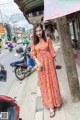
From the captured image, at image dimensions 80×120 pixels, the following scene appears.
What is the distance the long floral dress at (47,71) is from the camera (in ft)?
19.9

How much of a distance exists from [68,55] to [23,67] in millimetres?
6255

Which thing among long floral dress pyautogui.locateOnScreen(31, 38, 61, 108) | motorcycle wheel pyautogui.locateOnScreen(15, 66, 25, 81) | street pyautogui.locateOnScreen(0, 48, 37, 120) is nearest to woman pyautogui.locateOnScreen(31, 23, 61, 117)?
long floral dress pyautogui.locateOnScreen(31, 38, 61, 108)

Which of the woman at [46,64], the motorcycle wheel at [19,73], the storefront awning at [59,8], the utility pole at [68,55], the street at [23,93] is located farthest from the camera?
the motorcycle wheel at [19,73]

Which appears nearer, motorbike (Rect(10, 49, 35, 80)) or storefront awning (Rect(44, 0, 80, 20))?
storefront awning (Rect(44, 0, 80, 20))

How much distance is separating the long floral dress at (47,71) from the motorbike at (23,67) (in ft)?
19.8

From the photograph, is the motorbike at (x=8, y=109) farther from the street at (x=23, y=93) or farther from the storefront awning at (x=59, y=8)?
the street at (x=23, y=93)

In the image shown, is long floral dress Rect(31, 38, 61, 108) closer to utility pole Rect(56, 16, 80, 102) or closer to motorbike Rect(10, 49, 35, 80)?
utility pole Rect(56, 16, 80, 102)

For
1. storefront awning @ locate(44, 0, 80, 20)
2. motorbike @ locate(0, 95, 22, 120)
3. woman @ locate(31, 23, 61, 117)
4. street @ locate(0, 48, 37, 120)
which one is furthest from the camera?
street @ locate(0, 48, 37, 120)

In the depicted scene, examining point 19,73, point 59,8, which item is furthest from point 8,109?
point 19,73

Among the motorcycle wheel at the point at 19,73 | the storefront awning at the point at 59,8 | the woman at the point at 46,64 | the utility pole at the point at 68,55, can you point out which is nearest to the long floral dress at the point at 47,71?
the woman at the point at 46,64

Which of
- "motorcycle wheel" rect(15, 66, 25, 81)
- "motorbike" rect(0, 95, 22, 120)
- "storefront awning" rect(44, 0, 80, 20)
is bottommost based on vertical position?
"motorbike" rect(0, 95, 22, 120)

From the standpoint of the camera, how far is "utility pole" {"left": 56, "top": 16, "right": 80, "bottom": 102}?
21.3 ft

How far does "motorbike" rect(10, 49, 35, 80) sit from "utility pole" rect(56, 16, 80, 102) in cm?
576

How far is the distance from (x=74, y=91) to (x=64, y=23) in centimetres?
147
